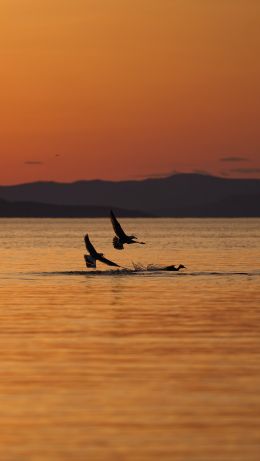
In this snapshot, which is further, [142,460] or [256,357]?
[256,357]

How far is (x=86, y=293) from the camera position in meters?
53.7

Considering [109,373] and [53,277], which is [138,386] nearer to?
[109,373]

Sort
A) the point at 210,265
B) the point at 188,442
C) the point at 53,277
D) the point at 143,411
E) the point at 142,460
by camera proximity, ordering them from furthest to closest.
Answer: the point at 210,265 < the point at 53,277 < the point at 143,411 < the point at 188,442 < the point at 142,460

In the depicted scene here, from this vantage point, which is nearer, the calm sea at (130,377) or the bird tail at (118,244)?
the calm sea at (130,377)

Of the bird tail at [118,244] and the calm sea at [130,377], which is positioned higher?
the bird tail at [118,244]

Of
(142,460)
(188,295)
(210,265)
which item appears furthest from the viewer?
(210,265)

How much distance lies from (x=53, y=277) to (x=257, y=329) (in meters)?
31.9

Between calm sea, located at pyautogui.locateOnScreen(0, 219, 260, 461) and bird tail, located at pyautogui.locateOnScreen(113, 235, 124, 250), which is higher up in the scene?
bird tail, located at pyautogui.locateOnScreen(113, 235, 124, 250)

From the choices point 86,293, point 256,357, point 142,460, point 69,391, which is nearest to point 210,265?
point 86,293

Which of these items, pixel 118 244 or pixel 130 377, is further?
pixel 118 244

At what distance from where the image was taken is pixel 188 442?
1967cm

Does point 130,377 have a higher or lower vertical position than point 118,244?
lower

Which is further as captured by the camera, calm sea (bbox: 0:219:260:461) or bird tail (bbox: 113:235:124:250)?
bird tail (bbox: 113:235:124:250)

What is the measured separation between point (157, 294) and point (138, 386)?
90.5 feet
